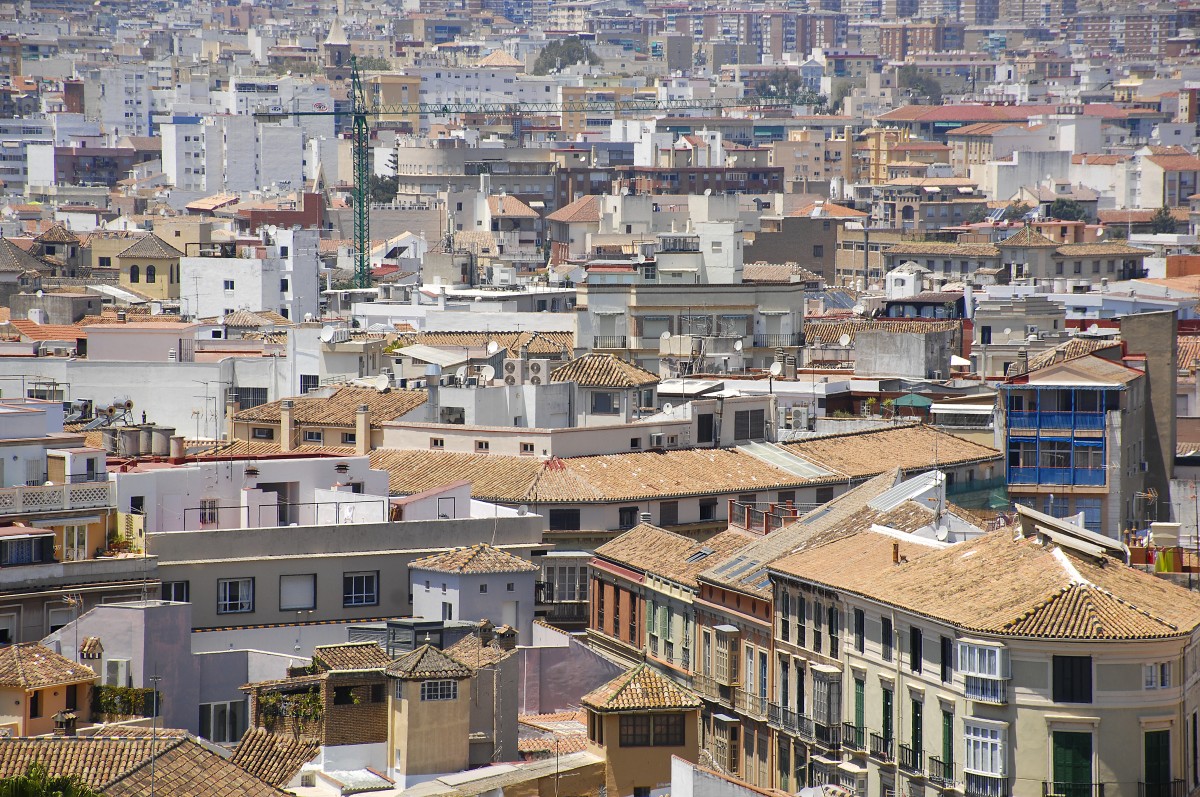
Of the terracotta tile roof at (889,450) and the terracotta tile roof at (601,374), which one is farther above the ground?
the terracotta tile roof at (601,374)

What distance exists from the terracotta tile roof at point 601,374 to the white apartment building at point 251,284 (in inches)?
1370

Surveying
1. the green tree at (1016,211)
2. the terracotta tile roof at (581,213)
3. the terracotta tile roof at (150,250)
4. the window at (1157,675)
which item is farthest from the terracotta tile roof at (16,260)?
the window at (1157,675)

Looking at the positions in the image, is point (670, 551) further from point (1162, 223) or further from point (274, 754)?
point (1162, 223)

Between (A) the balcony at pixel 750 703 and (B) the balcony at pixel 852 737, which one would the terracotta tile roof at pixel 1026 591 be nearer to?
(B) the balcony at pixel 852 737

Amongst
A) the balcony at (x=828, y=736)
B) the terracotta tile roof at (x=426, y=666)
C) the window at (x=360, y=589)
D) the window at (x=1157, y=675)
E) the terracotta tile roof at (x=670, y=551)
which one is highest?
the terracotta tile roof at (x=426, y=666)

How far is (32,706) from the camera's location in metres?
27.7

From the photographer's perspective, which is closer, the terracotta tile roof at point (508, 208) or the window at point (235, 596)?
the window at point (235, 596)

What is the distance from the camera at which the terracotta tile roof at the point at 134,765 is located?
2444 cm

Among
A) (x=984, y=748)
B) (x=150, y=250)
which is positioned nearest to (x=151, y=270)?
(x=150, y=250)

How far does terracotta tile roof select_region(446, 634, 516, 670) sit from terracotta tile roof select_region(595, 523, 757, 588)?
8658 mm

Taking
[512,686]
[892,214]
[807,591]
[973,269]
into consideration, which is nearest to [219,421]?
[807,591]

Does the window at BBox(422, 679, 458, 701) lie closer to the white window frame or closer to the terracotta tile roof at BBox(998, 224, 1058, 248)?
the white window frame

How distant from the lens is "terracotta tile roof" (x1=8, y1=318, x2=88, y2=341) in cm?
6438

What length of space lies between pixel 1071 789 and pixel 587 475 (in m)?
18.1
